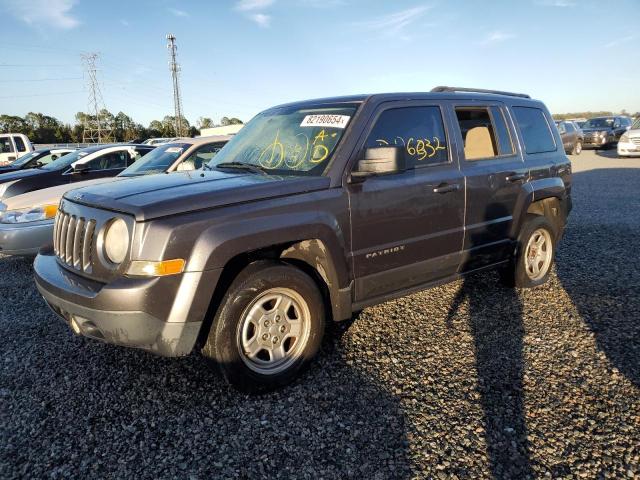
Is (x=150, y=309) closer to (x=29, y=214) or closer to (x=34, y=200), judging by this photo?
(x=29, y=214)

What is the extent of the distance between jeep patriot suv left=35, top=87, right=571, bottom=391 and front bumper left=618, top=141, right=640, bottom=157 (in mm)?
19104

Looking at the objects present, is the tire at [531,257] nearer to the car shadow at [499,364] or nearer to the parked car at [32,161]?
the car shadow at [499,364]

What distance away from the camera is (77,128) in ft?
196

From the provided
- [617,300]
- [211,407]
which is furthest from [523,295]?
[211,407]

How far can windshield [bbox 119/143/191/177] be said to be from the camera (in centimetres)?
648

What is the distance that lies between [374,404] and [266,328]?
2.72ft

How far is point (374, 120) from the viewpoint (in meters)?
3.43

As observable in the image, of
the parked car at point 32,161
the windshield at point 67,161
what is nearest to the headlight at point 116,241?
the windshield at point 67,161

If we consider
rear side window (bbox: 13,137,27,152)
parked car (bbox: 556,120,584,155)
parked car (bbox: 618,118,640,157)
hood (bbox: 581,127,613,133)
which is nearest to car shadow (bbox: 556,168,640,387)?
parked car (bbox: 618,118,640,157)

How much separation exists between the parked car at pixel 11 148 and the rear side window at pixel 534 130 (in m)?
17.0

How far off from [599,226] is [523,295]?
4160mm

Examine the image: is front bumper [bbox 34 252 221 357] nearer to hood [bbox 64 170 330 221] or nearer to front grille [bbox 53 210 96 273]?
front grille [bbox 53 210 96 273]

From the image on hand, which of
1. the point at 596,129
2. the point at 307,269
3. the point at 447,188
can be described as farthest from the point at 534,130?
the point at 596,129

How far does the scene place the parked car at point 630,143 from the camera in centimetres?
1930
